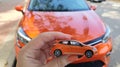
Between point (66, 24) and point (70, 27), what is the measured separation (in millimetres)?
155

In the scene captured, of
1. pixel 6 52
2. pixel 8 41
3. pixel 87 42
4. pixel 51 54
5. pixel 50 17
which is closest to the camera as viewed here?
pixel 51 54

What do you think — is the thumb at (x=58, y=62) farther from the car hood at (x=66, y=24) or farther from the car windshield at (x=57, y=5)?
the car windshield at (x=57, y=5)

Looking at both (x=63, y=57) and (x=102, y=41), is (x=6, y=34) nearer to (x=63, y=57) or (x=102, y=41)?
(x=102, y=41)

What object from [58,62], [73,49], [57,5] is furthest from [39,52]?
[57,5]

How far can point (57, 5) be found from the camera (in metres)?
6.43

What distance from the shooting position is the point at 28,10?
627 centimetres

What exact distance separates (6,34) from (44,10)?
2.65 metres

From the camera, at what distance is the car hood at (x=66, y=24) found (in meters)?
5.11

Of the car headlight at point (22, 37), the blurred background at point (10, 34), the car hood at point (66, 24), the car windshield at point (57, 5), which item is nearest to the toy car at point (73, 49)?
the car hood at point (66, 24)

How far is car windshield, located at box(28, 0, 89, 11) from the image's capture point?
6.30 m

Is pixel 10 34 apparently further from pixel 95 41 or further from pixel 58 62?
pixel 58 62

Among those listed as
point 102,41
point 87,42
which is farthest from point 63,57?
point 102,41

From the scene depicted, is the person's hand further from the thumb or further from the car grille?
the car grille

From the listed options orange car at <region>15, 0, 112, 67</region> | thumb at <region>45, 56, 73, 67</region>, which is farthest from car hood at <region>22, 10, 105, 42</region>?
thumb at <region>45, 56, 73, 67</region>
